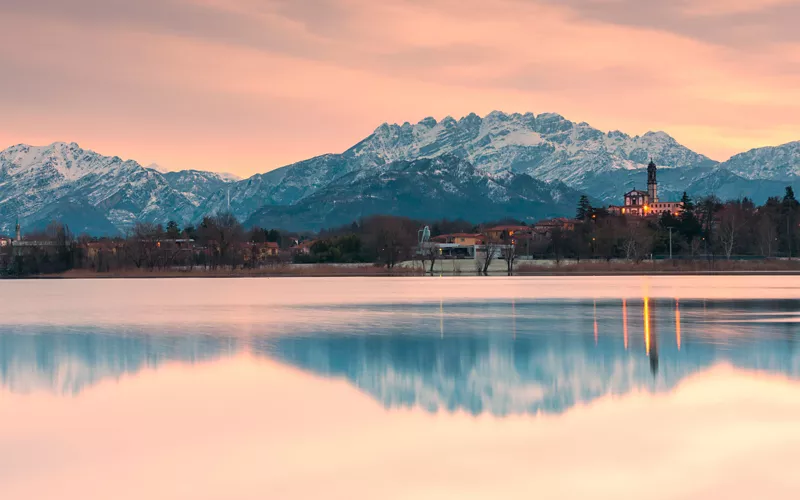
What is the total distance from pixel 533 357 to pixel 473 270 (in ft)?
358

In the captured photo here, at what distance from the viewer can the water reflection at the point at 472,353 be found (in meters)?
19.5

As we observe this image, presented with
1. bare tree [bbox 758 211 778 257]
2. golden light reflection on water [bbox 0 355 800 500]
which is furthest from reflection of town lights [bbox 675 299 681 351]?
bare tree [bbox 758 211 778 257]

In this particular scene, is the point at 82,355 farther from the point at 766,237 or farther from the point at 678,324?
the point at 766,237

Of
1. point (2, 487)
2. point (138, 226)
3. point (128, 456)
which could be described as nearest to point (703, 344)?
point (128, 456)

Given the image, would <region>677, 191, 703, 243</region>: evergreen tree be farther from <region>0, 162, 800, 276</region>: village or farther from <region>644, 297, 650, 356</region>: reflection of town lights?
<region>644, 297, 650, 356</region>: reflection of town lights

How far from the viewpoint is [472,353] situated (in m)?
25.8

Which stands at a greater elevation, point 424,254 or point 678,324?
point 424,254

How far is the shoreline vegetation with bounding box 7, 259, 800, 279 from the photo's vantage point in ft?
375

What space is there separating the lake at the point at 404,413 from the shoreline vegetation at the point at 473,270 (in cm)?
8368

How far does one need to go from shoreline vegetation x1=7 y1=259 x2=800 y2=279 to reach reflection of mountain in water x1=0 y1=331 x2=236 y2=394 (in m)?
91.4

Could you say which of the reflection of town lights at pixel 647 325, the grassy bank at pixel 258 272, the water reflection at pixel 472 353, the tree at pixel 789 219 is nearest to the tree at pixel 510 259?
the grassy bank at pixel 258 272

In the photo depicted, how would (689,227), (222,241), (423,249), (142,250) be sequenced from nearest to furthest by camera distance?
(142,250) < (222,241) < (689,227) < (423,249)

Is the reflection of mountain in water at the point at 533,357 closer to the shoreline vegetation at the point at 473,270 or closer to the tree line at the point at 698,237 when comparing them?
the shoreline vegetation at the point at 473,270

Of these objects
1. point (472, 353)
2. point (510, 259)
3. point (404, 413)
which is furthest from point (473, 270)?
point (404, 413)
